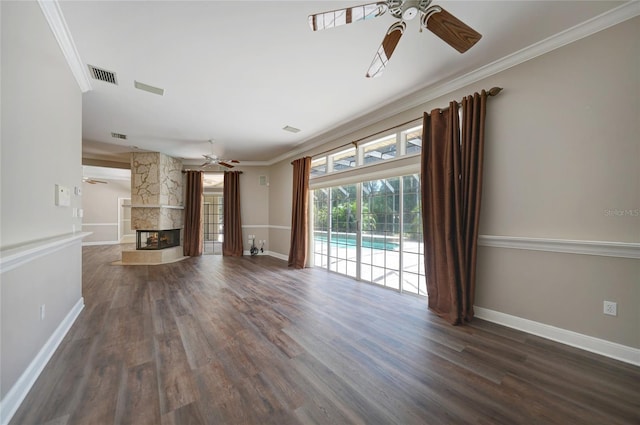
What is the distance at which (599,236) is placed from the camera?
2010mm

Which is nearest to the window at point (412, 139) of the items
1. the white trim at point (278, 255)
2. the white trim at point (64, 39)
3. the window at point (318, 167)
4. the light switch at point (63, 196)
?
the window at point (318, 167)

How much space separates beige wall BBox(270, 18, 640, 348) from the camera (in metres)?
1.90

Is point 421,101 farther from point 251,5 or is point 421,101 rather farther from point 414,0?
point 251,5

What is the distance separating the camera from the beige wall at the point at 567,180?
190 centimetres

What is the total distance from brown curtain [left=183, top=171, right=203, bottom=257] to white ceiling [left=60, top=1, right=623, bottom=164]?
2.74m

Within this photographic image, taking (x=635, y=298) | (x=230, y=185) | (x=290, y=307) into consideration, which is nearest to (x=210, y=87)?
(x=290, y=307)

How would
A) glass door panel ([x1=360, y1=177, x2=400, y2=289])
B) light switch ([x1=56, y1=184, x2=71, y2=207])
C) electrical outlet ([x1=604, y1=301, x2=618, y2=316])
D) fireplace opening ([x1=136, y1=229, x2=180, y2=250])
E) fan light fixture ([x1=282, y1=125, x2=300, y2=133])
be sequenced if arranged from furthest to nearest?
fireplace opening ([x1=136, y1=229, x2=180, y2=250])
fan light fixture ([x1=282, y1=125, x2=300, y2=133])
glass door panel ([x1=360, y1=177, x2=400, y2=289])
light switch ([x1=56, y1=184, x2=71, y2=207])
electrical outlet ([x1=604, y1=301, x2=618, y2=316])

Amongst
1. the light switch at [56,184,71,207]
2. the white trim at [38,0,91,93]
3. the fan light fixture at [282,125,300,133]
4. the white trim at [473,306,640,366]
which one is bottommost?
the white trim at [473,306,640,366]

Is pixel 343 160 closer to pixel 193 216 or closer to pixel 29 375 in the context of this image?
pixel 29 375

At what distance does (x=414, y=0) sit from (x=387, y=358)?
258 cm

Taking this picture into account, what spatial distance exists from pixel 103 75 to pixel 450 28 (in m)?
3.55

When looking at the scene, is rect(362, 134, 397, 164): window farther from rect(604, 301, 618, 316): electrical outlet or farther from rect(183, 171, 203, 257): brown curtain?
rect(183, 171, 203, 257): brown curtain

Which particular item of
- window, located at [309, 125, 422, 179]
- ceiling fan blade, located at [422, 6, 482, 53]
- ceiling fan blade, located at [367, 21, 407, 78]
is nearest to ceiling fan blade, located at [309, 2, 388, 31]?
ceiling fan blade, located at [367, 21, 407, 78]

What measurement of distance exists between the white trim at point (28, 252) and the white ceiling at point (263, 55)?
1836mm
